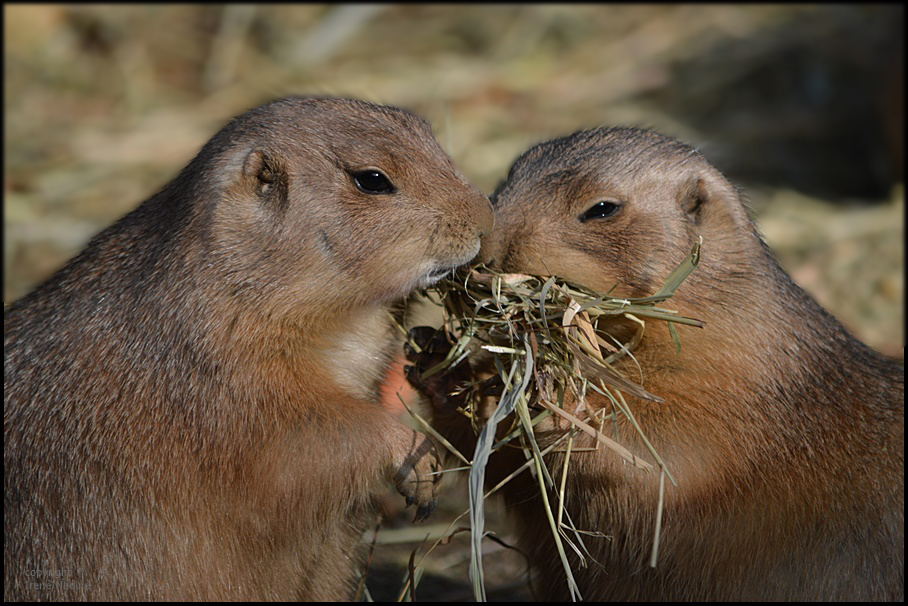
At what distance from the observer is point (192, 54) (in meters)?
12.7

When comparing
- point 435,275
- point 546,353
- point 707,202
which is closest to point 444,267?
point 435,275

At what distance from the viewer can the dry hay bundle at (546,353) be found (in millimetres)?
4484

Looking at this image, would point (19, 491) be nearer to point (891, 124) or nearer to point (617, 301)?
point (617, 301)

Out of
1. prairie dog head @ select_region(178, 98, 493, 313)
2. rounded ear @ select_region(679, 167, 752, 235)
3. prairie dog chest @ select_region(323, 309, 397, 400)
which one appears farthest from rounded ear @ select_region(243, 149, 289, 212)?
rounded ear @ select_region(679, 167, 752, 235)

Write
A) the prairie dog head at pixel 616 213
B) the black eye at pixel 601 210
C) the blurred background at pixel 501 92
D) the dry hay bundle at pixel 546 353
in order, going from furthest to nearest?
the blurred background at pixel 501 92 < the black eye at pixel 601 210 < the prairie dog head at pixel 616 213 < the dry hay bundle at pixel 546 353

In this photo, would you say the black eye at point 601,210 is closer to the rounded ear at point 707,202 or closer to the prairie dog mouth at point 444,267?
the rounded ear at point 707,202

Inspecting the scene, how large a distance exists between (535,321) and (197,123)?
774 centimetres

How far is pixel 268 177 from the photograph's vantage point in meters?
4.64

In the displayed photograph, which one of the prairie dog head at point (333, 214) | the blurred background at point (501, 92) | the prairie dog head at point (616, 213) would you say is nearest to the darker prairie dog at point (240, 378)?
the prairie dog head at point (333, 214)

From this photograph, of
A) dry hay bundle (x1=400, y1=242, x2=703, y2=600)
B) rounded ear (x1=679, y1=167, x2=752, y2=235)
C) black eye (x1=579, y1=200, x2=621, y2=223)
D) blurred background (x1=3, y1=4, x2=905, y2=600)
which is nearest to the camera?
dry hay bundle (x1=400, y1=242, x2=703, y2=600)

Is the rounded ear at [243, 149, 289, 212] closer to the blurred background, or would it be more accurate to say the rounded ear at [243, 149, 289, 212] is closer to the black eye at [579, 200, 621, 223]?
the black eye at [579, 200, 621, 223]

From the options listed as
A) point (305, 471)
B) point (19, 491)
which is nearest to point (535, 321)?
point (305, 471)

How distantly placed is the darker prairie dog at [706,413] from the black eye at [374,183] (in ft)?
1.76

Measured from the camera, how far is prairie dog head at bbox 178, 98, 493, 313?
4.49 m
